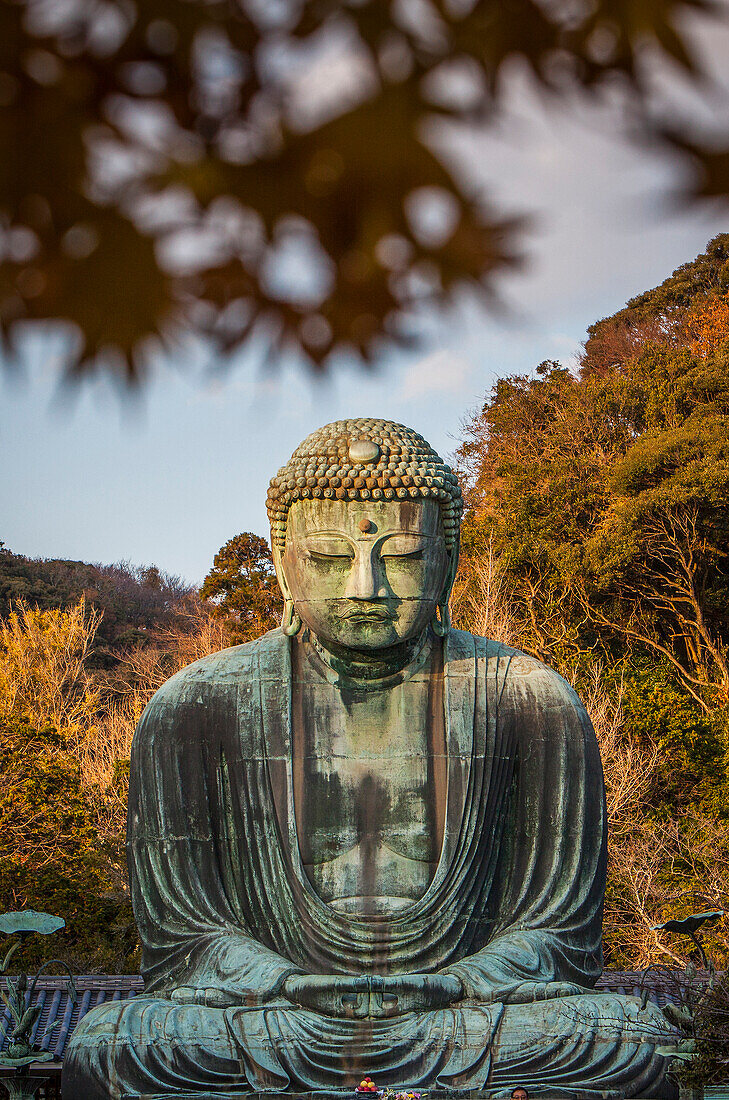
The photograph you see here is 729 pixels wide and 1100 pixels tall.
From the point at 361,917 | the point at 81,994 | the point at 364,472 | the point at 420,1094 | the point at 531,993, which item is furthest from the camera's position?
the point at 81,994

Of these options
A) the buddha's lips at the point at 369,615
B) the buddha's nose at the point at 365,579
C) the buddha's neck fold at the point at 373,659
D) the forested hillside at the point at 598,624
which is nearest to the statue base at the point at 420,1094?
the buddha's neck fold at the point at 373,659

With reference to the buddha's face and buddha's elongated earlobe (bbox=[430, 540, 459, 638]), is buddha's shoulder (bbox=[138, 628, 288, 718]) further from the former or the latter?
buddha's elongated earlobe (bbox=[430, 540, 459, 638])

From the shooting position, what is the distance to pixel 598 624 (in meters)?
19.8

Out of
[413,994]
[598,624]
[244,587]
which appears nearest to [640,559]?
[598,624]

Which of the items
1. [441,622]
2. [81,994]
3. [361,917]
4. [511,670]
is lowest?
[81,994]

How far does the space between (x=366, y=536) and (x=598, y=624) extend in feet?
44.3

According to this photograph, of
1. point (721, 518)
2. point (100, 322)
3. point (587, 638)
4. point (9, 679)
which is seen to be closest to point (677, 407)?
point (721, 518)

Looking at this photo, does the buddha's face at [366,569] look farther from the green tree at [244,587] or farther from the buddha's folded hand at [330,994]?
the green tree at [244,587]

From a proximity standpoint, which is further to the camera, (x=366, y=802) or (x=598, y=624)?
(x=598, y=624)

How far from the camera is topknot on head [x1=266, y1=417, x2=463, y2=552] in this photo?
22.3 feet

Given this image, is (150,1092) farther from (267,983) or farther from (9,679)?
(9,679)

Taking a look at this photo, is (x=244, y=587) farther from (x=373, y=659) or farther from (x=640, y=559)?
(x=373, y=659)

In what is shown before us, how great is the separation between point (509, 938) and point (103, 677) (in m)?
19.3

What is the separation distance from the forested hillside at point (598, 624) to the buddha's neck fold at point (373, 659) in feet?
26.8
